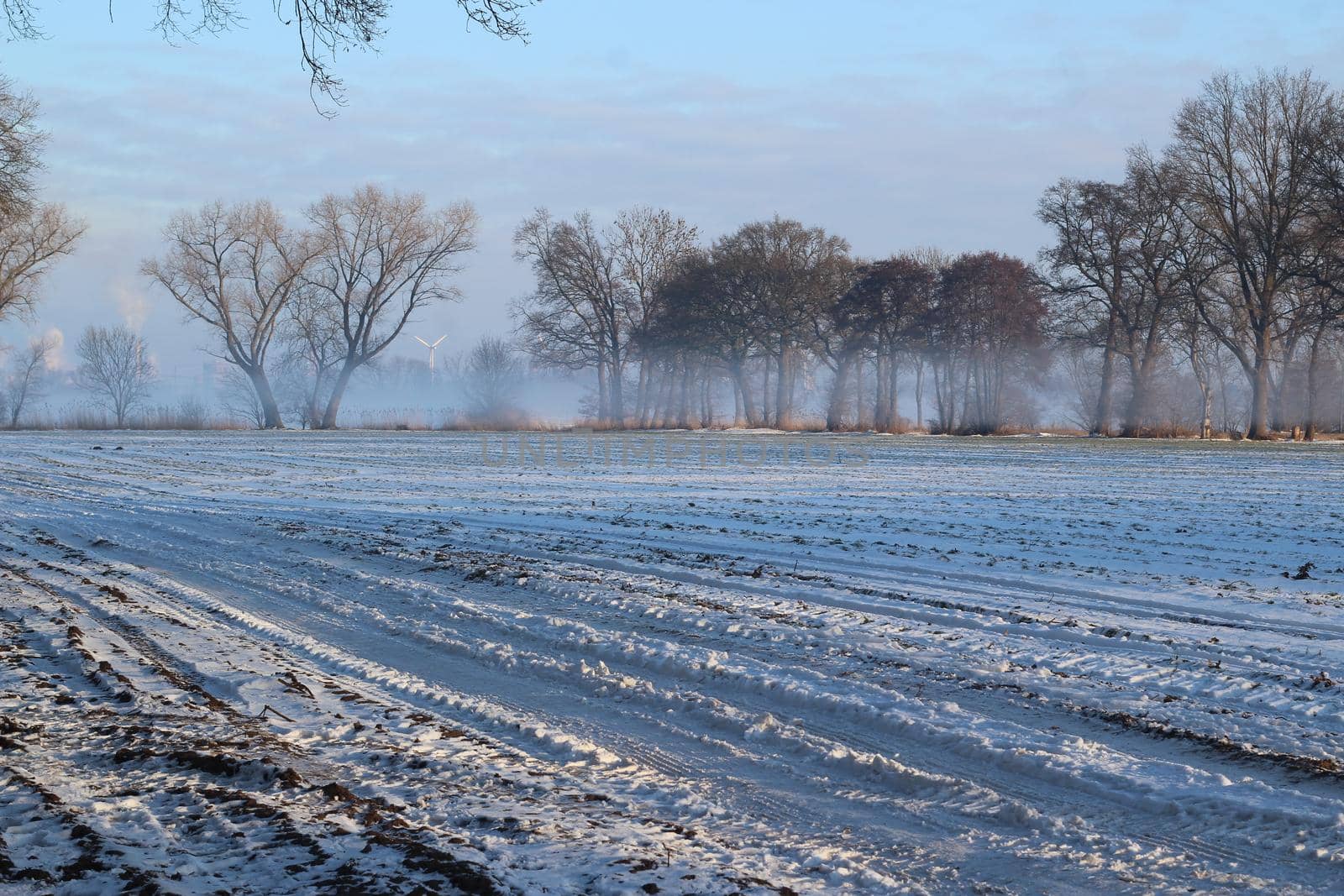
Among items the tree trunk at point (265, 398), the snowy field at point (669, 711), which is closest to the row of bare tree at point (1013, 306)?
the tree trunk at point (265, 398)

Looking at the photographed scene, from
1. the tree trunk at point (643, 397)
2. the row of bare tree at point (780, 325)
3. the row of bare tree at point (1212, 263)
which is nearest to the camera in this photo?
the row of bare tree at point (1212, 263)

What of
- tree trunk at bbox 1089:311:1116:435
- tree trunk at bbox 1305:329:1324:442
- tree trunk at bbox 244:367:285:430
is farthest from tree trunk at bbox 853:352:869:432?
tree trunk at bbox 244:367:285:430

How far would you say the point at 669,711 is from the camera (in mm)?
5285

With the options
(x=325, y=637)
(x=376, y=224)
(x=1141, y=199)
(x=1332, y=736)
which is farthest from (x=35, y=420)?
(x=1332, y=736)

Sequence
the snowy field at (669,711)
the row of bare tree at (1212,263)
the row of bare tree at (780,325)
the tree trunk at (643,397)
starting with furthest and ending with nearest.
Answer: the tree trunk at (643,397) < the row of bare tree at (780,325) < the row of bare tree at (1212,263) < the snowy field at (669,711)

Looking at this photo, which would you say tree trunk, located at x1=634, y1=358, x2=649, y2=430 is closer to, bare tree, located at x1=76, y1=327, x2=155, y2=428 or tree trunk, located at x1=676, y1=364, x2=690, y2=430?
tree trunk, located at x1=676, y1=364, x2=690, y2=430

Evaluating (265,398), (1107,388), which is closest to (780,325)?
(1107,388)

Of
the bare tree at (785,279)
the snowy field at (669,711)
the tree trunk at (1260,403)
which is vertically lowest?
the snowy field at (669,711)

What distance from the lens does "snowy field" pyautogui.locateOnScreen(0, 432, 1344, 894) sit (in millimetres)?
3561

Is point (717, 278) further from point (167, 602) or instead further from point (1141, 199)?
point (167, 602)

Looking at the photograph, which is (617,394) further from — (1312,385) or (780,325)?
(1312,385)

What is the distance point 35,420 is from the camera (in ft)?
202

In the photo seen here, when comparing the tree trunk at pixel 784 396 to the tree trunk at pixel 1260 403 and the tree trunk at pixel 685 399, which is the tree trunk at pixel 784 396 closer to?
the tree trunk at pixel 685 399

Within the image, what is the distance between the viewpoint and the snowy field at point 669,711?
3.56m
